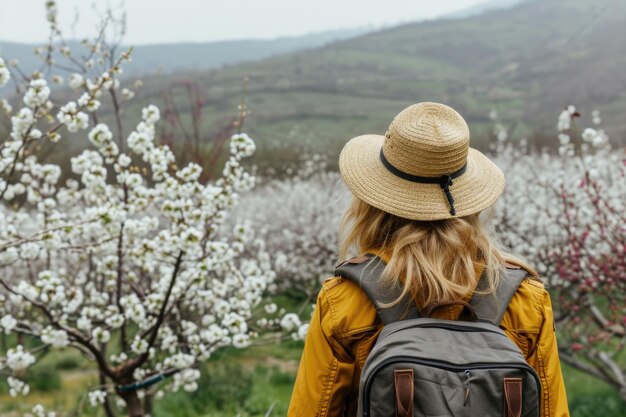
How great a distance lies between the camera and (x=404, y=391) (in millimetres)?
1553

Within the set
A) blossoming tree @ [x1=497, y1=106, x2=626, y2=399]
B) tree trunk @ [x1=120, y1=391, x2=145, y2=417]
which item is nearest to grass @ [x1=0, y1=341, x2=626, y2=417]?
blossoming tree @ [x1=497, y1=106, x2=626, y2=399]

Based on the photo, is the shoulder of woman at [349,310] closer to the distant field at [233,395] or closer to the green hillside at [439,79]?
the distant field at [233,395]

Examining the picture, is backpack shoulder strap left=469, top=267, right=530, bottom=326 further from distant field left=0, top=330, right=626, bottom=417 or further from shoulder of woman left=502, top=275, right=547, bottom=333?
distant field left=0, top=330, right=626, bottom=417

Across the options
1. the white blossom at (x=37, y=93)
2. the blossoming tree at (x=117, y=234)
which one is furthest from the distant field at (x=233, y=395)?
the white blossom at (x=37, y=93)

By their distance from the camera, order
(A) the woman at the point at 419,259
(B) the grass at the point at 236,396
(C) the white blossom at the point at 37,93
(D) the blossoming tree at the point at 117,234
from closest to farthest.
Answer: (A) the woman at the point at 419,259 → (C) the white blossom at the point at 37,93 → (D) the blossoming tree at the point at 117,234 → (B) the grass at the point at 236,396

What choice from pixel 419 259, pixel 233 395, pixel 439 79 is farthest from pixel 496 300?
pixel 439 79

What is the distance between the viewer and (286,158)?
18203 mm

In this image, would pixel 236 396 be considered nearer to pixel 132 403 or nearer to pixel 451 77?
pixel 132 403

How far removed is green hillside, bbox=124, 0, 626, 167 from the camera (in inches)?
1913

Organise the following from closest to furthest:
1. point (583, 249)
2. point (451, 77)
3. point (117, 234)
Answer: point (117, 234) < point (583, 249) < point (451, 77)

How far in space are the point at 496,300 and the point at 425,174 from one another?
397 millimetres

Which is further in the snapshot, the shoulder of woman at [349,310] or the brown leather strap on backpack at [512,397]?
the shoulder of woman at [349,310]

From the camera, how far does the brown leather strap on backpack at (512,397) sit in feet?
5.16

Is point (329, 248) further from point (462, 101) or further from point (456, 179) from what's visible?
point (462, 101)
